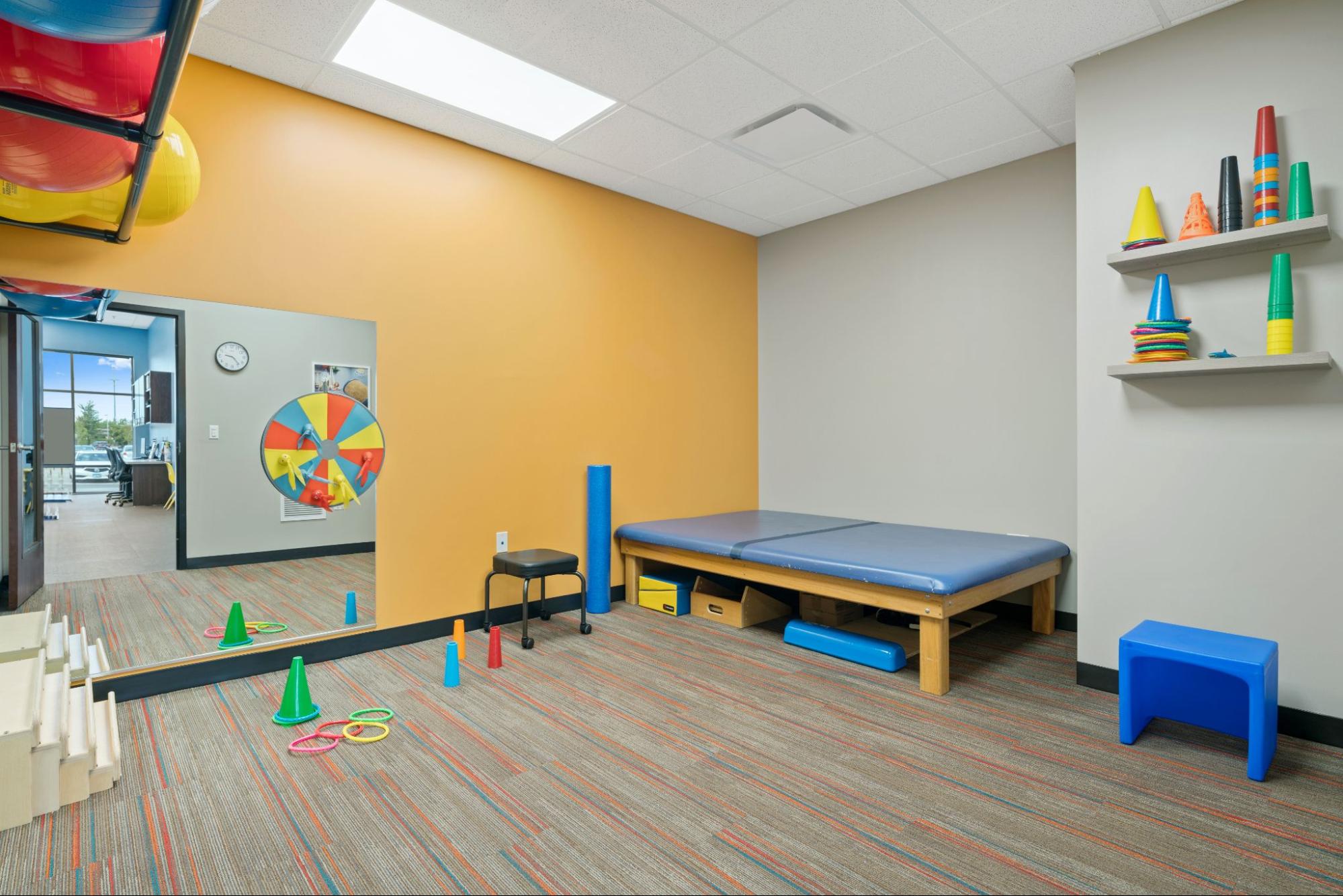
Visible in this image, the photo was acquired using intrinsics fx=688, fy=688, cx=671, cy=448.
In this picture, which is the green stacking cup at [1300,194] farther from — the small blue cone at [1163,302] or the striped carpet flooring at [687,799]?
the striped carpet flooring at [687,799]

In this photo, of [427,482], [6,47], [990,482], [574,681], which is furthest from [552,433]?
[6,47]

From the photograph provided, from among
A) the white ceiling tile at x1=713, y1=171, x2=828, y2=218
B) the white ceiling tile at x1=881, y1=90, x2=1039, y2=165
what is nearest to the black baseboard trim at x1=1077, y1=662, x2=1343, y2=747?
the white ceiling tile at x1=881, y1=90, x2=1039, y2=165

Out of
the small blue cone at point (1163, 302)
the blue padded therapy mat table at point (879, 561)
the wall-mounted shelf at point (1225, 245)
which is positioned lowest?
the blue padded therapy mat table at point (879, 561)

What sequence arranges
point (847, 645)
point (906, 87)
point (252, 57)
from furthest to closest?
point (847, 645) < point (906, 87) < point (252, 57)

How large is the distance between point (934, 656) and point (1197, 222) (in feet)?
5.97

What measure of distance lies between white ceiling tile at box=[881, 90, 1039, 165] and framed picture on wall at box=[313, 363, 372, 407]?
2.71m

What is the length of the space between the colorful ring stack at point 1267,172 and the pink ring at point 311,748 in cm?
346

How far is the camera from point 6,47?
135 centimetres

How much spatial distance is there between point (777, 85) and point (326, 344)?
2236 mm

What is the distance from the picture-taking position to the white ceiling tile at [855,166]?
138 inches

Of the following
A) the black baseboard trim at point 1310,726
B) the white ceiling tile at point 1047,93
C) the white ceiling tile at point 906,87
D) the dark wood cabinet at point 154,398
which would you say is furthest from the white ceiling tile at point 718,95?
the black baseboard trim at point 1310,726

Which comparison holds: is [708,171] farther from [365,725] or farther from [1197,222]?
[365,725]

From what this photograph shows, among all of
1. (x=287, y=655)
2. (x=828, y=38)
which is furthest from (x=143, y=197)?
(x=828, y=38)

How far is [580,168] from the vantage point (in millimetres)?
3779
